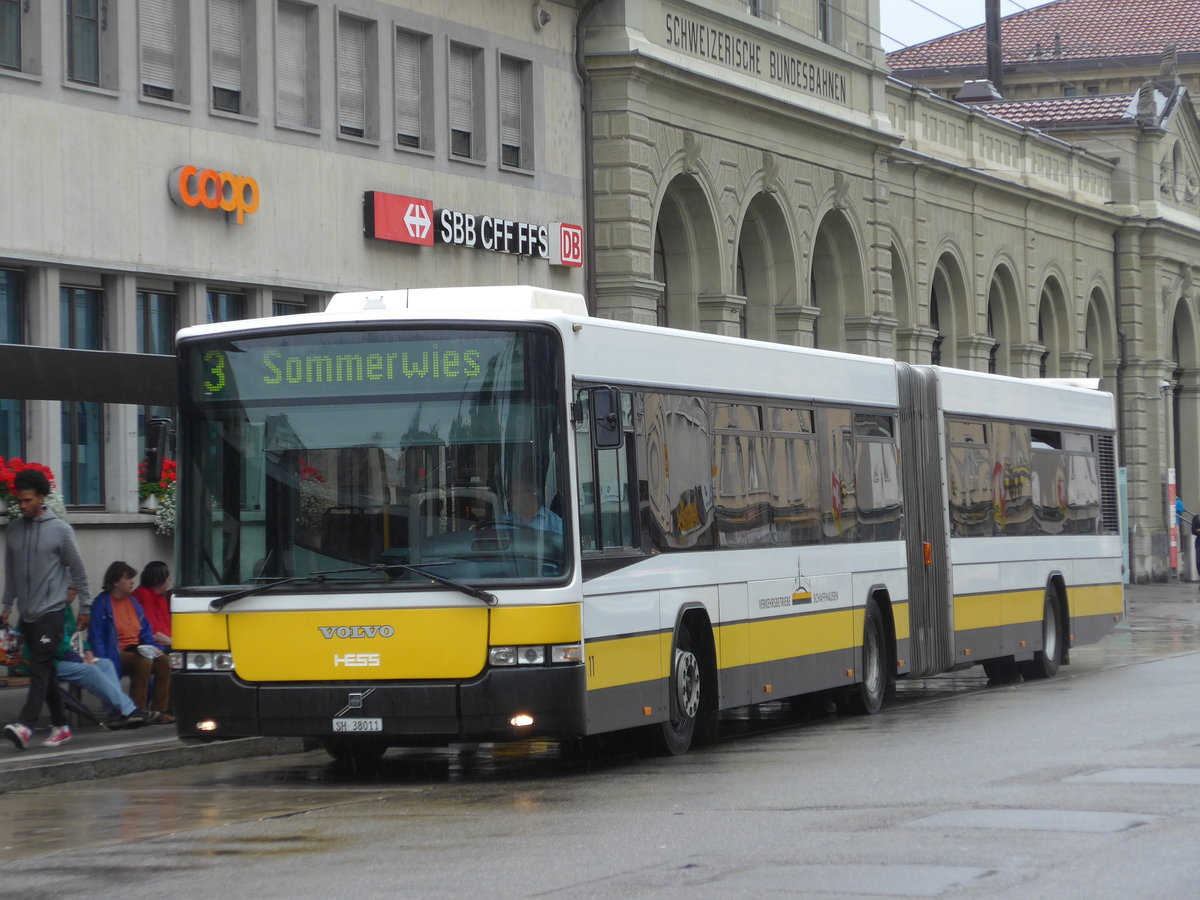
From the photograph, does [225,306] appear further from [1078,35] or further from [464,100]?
[1078,35]

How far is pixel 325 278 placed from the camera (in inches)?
958

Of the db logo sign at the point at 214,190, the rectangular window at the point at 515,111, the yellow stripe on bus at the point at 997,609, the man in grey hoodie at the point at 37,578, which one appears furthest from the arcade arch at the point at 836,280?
the man in grey hoodie at the point at 37,578

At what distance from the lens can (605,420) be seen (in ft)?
42.5

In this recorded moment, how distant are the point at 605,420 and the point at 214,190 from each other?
10.6 m

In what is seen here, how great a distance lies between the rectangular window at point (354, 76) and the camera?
24938 mm

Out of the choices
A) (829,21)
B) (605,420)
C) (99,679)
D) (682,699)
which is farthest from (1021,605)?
(829,21)

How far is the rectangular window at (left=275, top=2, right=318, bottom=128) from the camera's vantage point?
23984 mm

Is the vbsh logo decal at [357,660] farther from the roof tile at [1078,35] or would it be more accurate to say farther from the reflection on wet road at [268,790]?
the roof tile at [1078,35]

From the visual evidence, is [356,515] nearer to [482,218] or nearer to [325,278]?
[325,278]

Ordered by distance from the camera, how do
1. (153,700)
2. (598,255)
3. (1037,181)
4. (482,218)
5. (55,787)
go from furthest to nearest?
(1037,181)
(598,255)
(482,218)
(153,700)
(55,787)

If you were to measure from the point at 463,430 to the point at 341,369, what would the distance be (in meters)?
0.82

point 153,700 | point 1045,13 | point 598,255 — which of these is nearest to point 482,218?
point 598,255

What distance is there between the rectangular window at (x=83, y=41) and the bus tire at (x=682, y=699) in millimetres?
9559

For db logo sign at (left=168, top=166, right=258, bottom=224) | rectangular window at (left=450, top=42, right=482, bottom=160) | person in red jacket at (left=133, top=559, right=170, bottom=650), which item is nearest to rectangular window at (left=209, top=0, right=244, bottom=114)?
db logo sign at (left=168, top=166, right=258, bottom=224)
